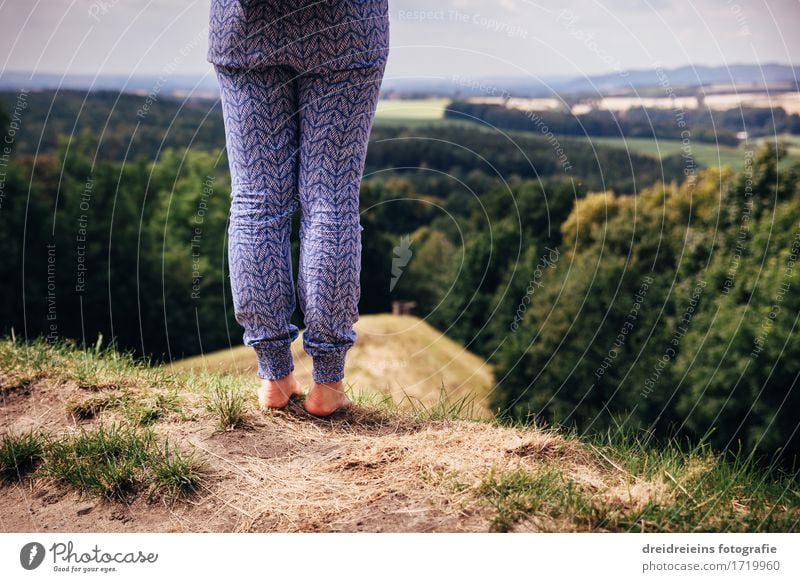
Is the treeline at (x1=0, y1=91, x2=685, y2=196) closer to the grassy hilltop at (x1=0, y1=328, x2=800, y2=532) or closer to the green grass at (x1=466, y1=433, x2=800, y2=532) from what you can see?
the grassy hilltop at (x1=0, y1=328, x2=800, y2=532)

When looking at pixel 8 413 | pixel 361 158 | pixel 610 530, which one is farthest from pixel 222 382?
pixel 610 530

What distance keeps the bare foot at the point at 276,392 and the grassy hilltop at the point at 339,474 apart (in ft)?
0.16

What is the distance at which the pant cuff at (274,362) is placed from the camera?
11.4 ft

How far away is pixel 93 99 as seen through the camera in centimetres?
3534

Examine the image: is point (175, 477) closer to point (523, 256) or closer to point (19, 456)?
point (19, 456)

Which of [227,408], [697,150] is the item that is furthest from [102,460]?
[697,150]

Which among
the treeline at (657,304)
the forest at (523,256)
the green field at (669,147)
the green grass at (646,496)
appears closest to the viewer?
the green grass at (646,496)

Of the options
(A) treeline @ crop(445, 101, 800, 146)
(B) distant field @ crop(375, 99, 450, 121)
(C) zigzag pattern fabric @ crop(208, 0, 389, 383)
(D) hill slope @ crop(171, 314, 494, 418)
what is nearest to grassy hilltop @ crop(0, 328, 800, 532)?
(C) zigzag pattern fabric @ crop(208, 0, 389, 383)

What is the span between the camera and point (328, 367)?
3.49m

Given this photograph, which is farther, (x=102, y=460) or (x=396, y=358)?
(x=396, y=358)

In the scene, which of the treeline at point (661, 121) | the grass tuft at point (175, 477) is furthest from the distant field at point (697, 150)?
the grass tuft at point (175, 477)

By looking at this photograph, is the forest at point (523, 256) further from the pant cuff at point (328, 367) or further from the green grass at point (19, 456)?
the green grass at point (19, 456)

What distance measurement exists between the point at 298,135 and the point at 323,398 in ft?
3.85

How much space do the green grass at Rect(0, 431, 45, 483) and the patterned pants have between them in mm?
1062
